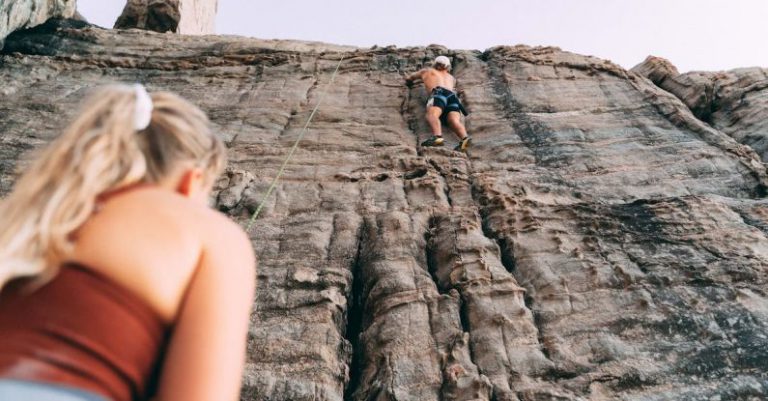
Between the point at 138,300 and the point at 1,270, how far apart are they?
37 centimetres

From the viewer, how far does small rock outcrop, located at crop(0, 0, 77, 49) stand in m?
11.5

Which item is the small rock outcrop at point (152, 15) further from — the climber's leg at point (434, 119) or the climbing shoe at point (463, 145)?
the climbing shoe at point (463, 145)

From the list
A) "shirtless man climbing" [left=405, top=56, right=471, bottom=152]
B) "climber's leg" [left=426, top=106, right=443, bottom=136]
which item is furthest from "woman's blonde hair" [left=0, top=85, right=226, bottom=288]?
"climber's leg" [left=426, top=106, right=443, bottom=136]

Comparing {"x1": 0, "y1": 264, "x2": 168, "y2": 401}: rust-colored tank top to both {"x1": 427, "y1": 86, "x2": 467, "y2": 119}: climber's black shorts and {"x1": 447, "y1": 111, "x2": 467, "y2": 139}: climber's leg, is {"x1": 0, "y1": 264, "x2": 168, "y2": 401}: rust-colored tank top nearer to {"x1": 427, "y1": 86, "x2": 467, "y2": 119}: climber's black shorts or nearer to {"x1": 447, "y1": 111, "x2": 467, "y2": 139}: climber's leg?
{"x1": 447, "y1": 111, "x2": 467, "y2": 139}: climber's leg

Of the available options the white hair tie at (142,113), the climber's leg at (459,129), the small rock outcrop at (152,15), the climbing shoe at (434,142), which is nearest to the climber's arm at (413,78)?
the climber's leg at (459,129)

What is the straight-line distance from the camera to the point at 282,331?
19.1 ft

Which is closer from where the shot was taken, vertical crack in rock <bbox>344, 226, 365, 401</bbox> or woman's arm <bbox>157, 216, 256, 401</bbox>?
woman's arm <bbox>157, 216, 256, 401</bbox>

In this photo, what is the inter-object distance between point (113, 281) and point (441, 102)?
9062 mm

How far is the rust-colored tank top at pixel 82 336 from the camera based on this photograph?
147 cm

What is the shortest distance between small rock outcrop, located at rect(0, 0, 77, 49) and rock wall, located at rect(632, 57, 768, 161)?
41.3 feet

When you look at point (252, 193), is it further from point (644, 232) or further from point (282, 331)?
point (644, 232)

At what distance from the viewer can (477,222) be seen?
24.5 ft

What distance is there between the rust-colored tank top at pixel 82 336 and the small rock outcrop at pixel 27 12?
1209 centimetres

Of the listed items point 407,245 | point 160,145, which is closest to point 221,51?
point 407,245
